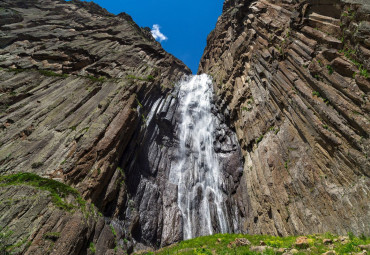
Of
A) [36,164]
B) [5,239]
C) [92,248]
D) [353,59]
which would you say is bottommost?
[5,239]

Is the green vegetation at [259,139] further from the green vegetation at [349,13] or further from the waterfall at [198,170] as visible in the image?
the green vegetation at [349,13]

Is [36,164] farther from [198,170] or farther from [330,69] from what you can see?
[330,69]

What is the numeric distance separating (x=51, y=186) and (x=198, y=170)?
1906 centimetres

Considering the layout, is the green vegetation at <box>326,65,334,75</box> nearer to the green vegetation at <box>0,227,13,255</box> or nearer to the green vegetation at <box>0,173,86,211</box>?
the green vegetation at <box>0,173,86,211</box>

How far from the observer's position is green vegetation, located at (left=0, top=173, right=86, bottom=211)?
13.4m

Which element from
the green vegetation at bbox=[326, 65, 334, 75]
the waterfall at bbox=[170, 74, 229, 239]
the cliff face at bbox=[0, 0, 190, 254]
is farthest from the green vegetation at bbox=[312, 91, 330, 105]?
the cliff face at bbox=[0, 0, 190, 254]

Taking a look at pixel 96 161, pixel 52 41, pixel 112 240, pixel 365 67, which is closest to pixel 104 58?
pixel 52 41

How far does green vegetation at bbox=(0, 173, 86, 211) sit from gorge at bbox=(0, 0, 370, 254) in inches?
4.0

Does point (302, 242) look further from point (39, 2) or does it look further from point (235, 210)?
point (39, 2)

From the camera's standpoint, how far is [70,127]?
21.7 m

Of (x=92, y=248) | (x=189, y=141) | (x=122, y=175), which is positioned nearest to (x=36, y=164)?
(x=122, y=175)

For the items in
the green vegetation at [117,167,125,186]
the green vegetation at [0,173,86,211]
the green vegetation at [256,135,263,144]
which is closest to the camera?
the green vegetation at [0,173,86,211]

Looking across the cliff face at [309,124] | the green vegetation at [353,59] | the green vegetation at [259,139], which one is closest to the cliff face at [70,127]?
the cliff face at [309,124]

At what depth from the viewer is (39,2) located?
5841cm
